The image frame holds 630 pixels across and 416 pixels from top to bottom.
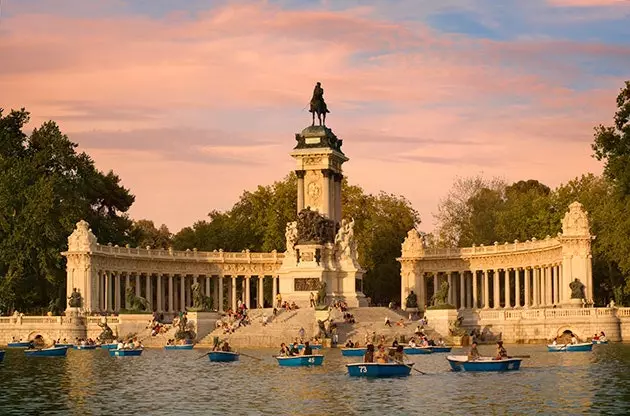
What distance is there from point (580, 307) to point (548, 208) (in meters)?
34.1

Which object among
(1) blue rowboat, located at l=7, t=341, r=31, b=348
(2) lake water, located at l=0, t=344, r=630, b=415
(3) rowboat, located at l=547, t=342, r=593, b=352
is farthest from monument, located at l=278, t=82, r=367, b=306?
(2) lake water, located at l=0, t=344, r=630, b=415

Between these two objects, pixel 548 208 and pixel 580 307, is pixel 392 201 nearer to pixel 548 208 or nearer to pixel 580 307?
pixel 548 208

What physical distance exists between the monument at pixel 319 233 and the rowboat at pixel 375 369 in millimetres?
45120

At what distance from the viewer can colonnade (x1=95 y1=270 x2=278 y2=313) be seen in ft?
376

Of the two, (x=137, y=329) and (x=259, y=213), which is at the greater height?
(x=259, y=213)

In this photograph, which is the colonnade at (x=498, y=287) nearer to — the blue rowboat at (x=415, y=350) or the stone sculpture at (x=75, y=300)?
the blue rowboat at (x=415, y=350)

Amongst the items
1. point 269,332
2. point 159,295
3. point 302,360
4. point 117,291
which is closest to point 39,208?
point 117,291

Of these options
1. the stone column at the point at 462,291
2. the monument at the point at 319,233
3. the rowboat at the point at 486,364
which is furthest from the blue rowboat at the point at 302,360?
the stone column at the point at 462,291

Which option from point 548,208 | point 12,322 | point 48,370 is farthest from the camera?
point 548,208

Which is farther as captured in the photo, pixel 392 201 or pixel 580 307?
pixel 392 201

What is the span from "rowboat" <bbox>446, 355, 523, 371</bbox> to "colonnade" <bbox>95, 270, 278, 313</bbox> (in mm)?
55385

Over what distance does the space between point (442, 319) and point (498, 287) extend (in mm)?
27750

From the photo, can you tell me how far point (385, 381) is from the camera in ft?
185

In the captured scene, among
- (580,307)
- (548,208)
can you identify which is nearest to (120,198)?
(548,208)
